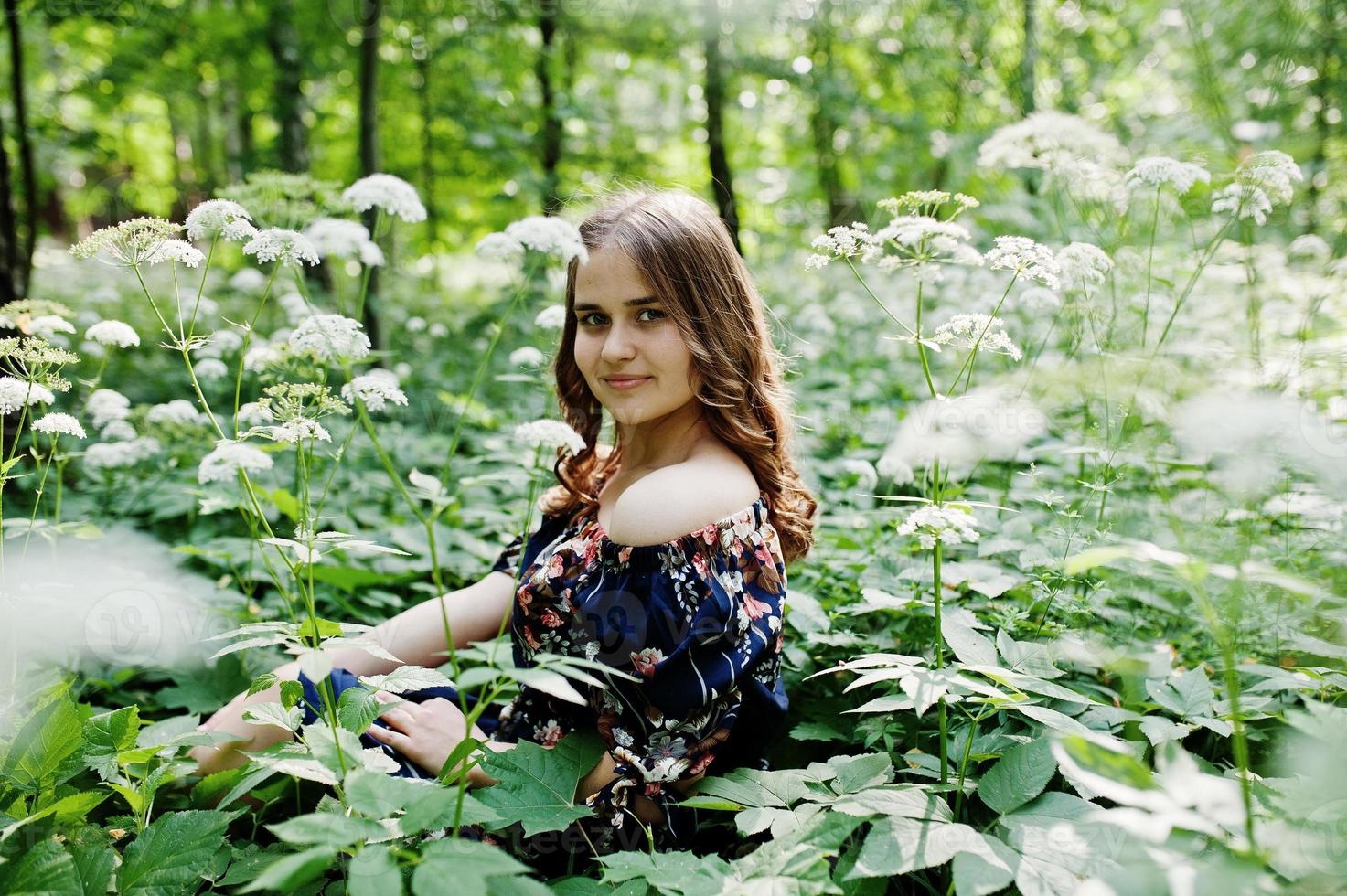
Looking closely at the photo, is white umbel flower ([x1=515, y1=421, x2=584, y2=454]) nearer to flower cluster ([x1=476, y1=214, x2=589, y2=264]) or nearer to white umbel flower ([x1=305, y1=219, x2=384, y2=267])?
flower cluster ([x1=476, y1=214, x2=589, y2=264])

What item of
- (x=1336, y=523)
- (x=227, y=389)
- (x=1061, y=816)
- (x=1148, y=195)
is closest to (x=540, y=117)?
(x=227, y=389)

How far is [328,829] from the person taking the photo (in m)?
1.06

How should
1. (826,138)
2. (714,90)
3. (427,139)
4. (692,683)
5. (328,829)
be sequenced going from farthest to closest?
(826,138), (427,139), (714,90), (692,683), (328,829)

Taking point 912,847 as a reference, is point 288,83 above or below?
above

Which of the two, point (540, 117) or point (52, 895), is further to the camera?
point (540, 117)

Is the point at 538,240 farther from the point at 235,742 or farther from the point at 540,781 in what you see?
the point at 235,742

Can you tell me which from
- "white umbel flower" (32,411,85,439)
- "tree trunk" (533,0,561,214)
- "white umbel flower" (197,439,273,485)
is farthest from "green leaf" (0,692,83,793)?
"tree trunk" (533,0,561,214)

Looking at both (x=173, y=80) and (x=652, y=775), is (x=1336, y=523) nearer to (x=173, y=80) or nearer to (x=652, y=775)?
(x=652, y=775)

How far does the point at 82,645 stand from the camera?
2125mm

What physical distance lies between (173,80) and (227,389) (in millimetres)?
4620

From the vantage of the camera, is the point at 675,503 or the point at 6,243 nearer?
the point at 675,503

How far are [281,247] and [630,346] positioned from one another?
720 mm

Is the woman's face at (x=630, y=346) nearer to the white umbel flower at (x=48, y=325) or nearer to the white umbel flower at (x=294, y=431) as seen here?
the white umbel flower at (x=294, y=431)

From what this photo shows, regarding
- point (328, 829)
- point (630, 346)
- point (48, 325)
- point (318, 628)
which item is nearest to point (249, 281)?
point (48, 325)
